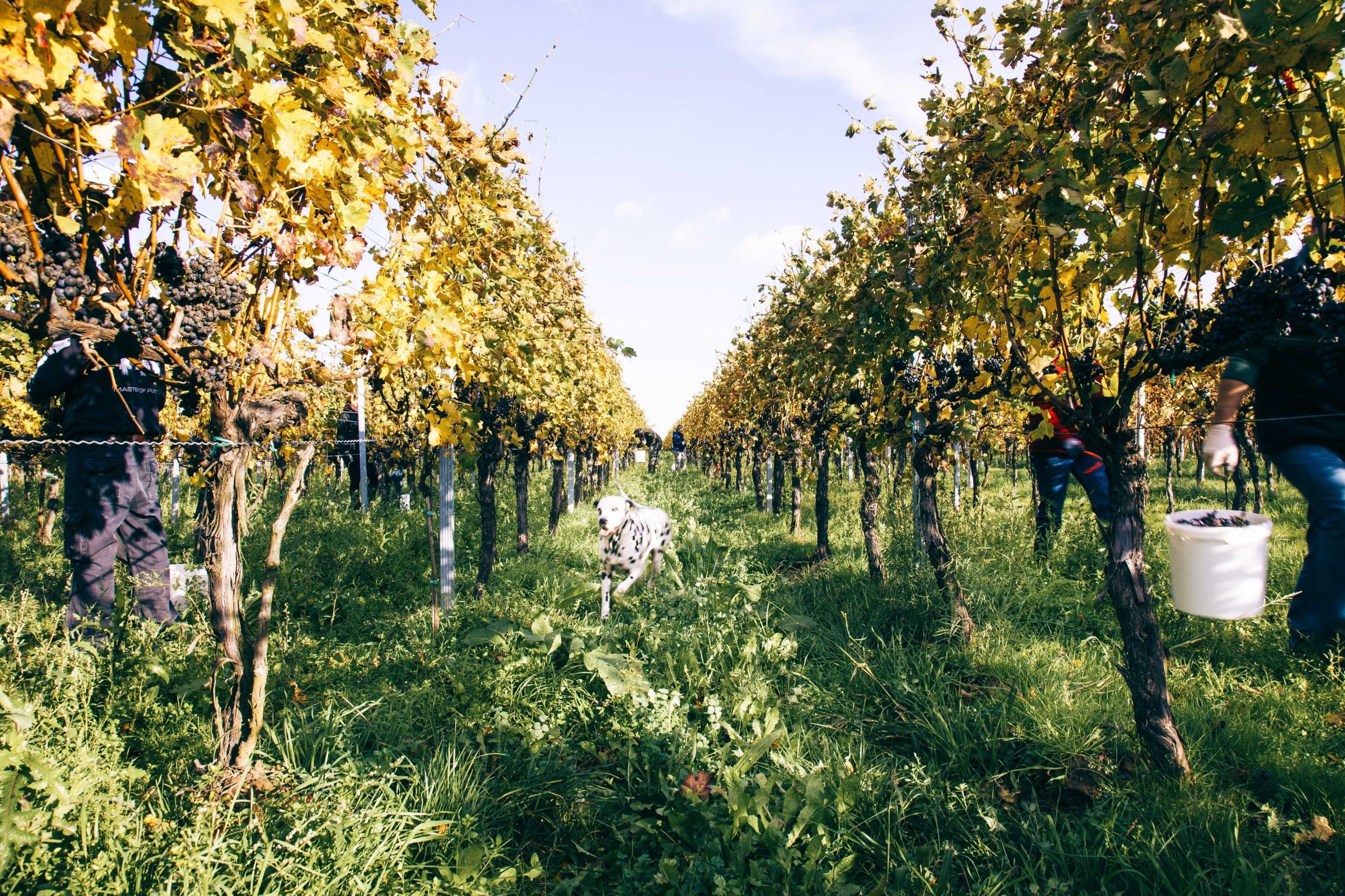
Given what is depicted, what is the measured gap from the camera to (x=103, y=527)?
3.83 m

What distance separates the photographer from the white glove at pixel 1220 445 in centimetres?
252

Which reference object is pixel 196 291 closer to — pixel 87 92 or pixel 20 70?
pixel 87 92

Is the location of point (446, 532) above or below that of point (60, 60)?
below

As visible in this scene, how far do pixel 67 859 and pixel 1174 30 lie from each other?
173 inches

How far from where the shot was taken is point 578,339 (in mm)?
7695

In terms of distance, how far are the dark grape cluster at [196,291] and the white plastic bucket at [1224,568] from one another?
3695 millimetres

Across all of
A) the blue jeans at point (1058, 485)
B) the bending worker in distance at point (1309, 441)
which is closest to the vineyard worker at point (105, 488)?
the bending worker in distance at point (1309, 441)

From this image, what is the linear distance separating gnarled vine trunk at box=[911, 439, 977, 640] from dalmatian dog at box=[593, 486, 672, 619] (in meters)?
2.14

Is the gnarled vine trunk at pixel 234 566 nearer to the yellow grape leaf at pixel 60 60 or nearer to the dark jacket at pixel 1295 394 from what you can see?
the yellow grape leaf at pixel 60 60

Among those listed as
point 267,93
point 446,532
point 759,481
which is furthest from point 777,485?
point 267,93

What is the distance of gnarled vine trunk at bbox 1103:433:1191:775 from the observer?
91.6 inches

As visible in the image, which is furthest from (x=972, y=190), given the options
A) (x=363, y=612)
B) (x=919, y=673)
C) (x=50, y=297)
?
(x=363, y=612)

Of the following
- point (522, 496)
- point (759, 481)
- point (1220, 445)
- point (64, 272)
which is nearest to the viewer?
point (64, 272)

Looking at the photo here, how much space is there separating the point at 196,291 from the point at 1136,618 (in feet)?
12.0
